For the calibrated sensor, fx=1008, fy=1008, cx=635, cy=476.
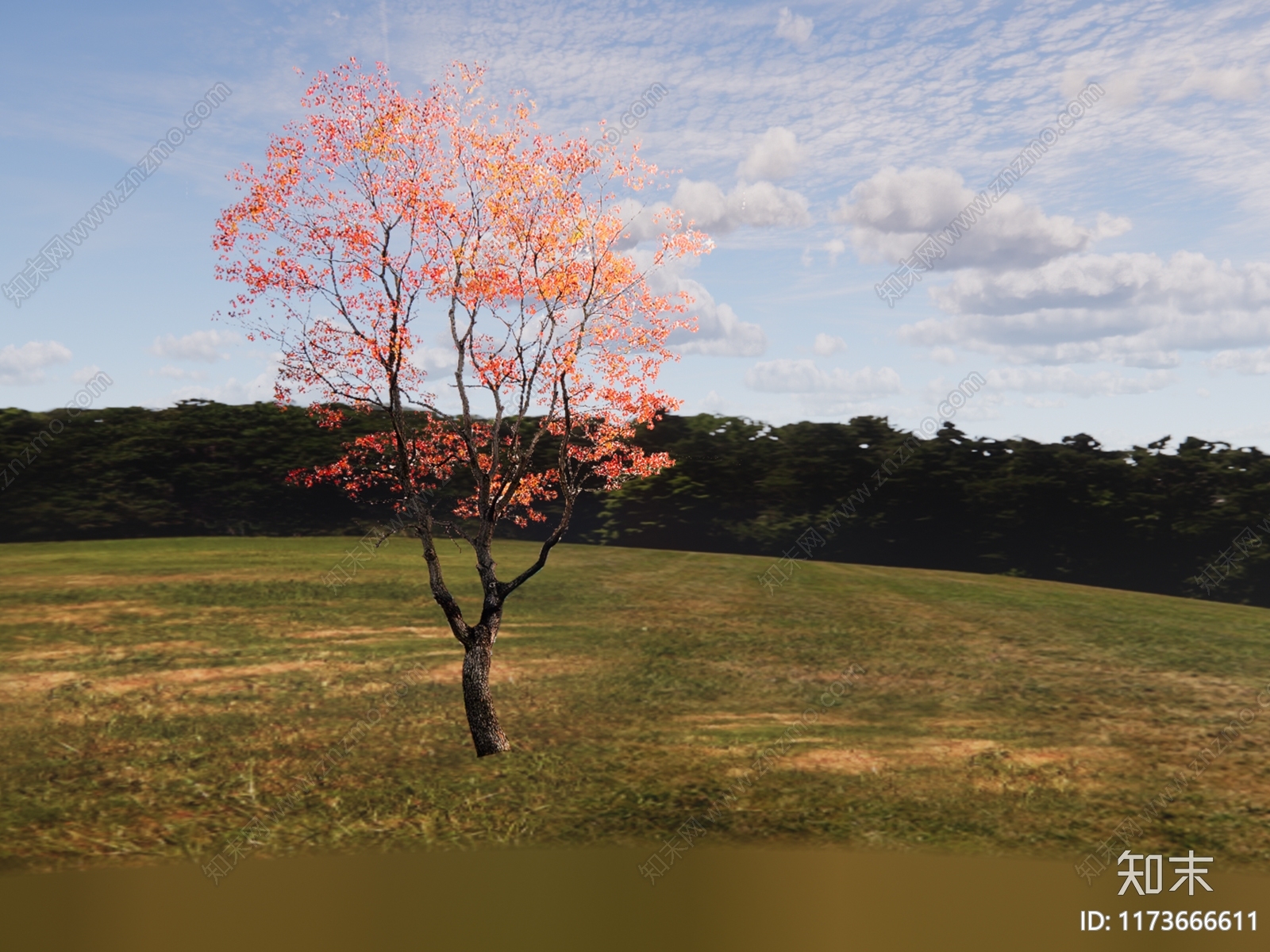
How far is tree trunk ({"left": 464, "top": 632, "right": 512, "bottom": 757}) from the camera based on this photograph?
1048 cm

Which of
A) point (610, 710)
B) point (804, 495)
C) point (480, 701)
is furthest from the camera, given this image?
point (804, 495)

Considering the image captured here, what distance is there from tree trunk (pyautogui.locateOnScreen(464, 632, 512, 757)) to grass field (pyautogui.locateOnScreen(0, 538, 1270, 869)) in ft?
0.94

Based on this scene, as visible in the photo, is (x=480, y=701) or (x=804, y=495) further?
(x=804, y=495)

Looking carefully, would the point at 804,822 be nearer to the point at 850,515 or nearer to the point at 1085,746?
the point at 1085,746

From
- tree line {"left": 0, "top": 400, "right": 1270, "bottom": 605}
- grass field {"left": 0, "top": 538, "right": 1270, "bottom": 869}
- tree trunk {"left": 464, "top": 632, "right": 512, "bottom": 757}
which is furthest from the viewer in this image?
tree line {"left": 0, "top": 400, "right": 1270, "bottom": 605}

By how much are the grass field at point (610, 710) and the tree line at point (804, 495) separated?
271 cm

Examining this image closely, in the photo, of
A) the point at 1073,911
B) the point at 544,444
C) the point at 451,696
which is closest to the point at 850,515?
the point at 544,444

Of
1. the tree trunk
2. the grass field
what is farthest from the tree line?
the tree trunk

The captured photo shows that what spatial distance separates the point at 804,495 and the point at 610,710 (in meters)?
10.9

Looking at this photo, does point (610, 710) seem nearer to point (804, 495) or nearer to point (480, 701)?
point (480, 701)

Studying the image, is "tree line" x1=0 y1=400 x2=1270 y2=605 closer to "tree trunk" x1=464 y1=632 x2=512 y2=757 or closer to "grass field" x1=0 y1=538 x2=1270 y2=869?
"grass field" x1=0 y1=538 x2=1270 y2=869

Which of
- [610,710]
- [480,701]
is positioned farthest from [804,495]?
[480,701]

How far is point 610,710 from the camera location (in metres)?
11.9

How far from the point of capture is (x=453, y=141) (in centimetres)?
1055
